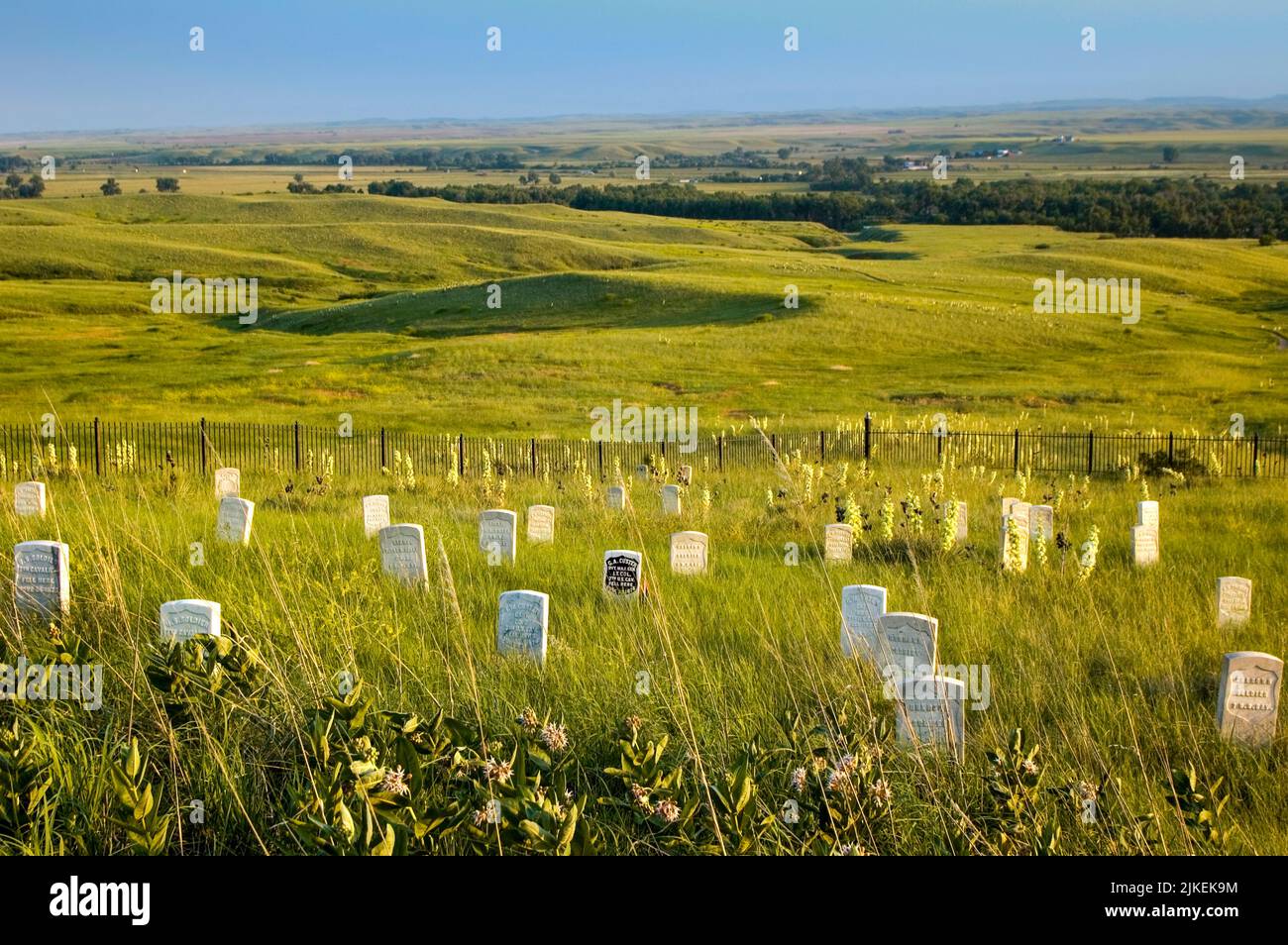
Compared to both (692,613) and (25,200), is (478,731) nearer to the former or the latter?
(692,613)

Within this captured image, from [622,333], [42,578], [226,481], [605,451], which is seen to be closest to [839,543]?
[42,578]

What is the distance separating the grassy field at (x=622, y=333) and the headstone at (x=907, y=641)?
8.10 m

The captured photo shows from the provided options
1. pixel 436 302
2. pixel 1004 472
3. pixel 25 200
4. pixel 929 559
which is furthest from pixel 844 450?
pixel 25 200

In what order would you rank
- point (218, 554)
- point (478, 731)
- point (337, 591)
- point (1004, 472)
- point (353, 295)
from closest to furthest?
point (478, 731) < point (337, 591) < point (218, 554) < point (1004, 472) < point (353, 295)

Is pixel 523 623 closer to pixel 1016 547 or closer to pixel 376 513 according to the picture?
pixel 1016 547

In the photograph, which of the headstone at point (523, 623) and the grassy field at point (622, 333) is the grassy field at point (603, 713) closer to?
the headstone at point (523, 623)

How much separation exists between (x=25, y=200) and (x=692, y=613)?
164799 mm

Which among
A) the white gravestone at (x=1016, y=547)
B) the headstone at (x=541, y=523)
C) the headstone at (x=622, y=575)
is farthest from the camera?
the headstone at (x=541, y=523)

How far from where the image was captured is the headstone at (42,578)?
30.1 feet

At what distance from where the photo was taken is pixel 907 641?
8.10 metres

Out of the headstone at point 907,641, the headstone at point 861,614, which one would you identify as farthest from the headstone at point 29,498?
the headstone at point 907,641

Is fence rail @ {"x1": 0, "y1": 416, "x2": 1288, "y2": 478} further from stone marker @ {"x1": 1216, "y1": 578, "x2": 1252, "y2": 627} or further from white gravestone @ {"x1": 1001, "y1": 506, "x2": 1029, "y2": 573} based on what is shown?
stone marker @ {"x1": 1216, "y1": 578, "x2": 1252, "y2": 627}
